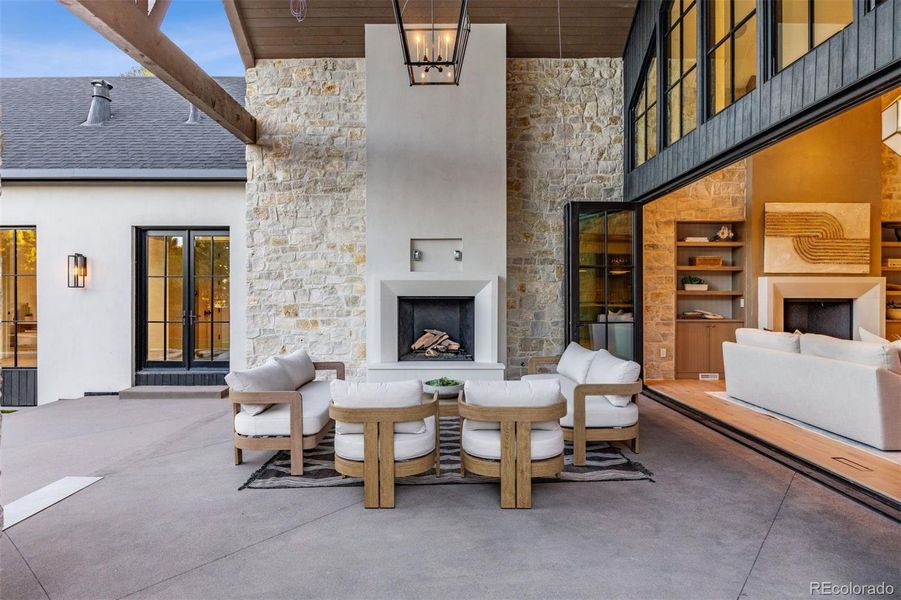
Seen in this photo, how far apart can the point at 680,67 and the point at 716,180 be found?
2.47m

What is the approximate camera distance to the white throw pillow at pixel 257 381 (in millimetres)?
3699

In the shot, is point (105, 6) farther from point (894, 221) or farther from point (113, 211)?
point (894, 221)

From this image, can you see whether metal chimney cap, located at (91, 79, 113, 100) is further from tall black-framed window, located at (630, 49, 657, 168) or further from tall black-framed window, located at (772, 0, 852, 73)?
tall black-framed window, located at (772, 0, 852, 73)

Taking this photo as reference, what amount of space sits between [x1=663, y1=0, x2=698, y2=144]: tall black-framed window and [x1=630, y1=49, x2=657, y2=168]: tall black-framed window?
305 millimetres

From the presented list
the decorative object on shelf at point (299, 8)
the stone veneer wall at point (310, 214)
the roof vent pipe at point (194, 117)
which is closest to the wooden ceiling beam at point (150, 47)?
the stone veneer wall at point (310, 214)

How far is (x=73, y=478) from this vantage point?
3592 mm

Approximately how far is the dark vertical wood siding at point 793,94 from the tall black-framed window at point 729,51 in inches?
4.3

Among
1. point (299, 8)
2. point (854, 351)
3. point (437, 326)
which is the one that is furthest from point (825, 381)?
point (299, 8)

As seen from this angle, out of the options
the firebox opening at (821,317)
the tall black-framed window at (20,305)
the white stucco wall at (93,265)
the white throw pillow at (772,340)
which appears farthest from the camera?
the firebox opening at (821,317)

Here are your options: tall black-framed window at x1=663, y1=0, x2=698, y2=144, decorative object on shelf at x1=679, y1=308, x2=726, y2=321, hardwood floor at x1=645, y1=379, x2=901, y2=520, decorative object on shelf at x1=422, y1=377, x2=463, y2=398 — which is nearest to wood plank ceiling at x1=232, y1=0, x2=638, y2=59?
tall black-framed window at x1=663, y1=0, x2=698, y2=144

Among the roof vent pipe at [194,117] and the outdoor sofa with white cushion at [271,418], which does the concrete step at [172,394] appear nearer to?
the outdoor sofa with white cushion at [271,418]

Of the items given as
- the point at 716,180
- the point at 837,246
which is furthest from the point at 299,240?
the point at 837,246

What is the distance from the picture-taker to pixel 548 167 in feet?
22.1

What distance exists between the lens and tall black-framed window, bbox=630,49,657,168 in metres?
5.90
